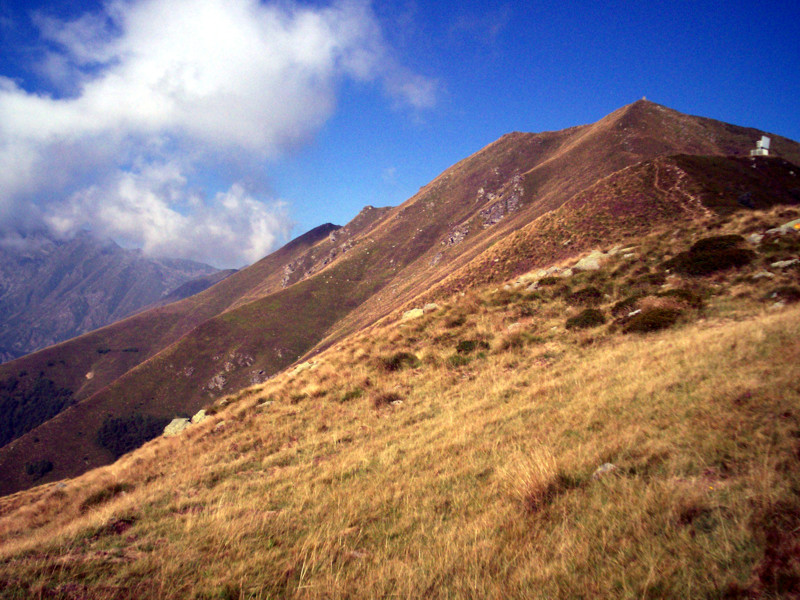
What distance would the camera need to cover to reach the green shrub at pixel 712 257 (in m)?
15.0

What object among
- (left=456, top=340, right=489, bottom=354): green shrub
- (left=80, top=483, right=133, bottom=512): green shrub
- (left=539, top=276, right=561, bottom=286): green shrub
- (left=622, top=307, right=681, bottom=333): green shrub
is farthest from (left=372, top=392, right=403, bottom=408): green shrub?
(left=539, top=276, right=561, bottom=286): green shrub

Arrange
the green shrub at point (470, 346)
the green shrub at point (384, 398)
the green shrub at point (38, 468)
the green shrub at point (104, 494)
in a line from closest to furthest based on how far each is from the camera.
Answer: the green shrub at point (104, 494) < the green shrub at point (384, 398) < the green shrub at point (470, 346) < the green shrub at point (38, 468)

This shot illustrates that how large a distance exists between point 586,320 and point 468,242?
11746 centimetres

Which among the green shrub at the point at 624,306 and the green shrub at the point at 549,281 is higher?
the green shrub at the point at 549,281

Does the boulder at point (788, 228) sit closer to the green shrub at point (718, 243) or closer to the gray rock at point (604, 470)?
the green shrub at point (718, 243)

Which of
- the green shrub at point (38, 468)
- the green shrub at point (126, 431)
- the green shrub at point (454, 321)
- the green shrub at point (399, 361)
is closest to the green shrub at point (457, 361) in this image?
the green shrub at point (399, 361)

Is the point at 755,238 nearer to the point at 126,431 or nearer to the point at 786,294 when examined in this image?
the point at 786,294

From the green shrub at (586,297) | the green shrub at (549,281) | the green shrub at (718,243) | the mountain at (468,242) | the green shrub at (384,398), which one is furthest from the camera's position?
the mountain at (468,242)

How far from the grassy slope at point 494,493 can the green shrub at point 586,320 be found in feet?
4.47

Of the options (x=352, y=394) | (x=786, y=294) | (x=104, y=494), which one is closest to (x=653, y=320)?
(x=786, y=294)

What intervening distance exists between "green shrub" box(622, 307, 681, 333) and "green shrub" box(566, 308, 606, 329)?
44.0 inches

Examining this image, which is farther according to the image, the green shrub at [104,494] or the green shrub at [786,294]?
the green shrub at [786,294]

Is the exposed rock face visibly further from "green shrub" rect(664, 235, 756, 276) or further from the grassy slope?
the grassy slope

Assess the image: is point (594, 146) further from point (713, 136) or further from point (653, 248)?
point (653, 248)
